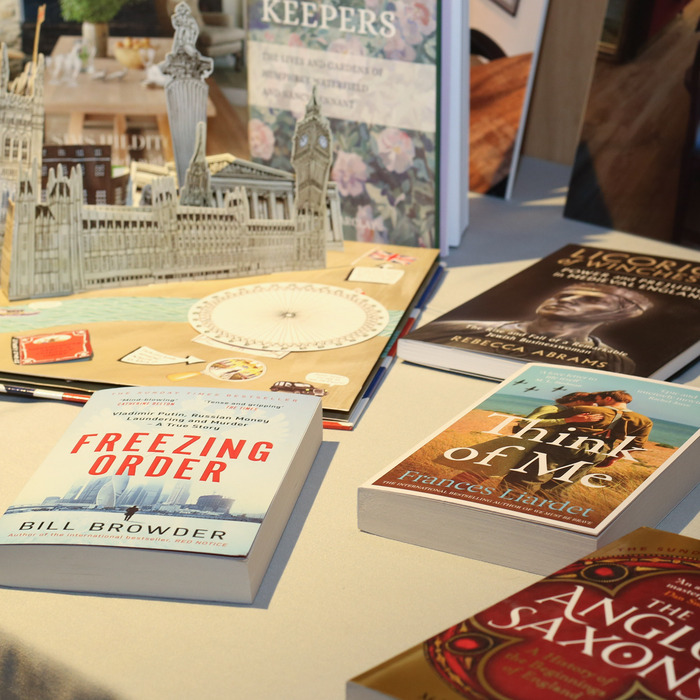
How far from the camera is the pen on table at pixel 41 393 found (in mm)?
749

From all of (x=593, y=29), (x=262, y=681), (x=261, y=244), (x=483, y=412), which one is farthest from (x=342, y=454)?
(x=593, y=29)

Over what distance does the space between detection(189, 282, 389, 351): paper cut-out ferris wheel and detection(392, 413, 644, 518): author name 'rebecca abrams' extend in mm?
255

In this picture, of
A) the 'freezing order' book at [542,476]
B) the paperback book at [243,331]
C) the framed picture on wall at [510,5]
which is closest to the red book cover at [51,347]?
the paperback book at [243,331]

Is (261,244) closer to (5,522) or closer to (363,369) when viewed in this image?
(363,369)

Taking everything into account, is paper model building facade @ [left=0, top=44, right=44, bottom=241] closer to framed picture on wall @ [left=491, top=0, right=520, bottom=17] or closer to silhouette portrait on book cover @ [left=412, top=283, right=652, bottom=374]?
silhouette portrait on book cover @ [left=412, top=283, right=652, bottom=374]

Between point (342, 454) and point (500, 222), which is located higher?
point (500, 222)

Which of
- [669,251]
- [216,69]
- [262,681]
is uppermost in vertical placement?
[216,69]

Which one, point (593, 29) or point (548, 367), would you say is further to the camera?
point (593, 29)

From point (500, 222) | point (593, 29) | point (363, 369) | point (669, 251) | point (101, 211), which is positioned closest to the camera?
point (363, 369)

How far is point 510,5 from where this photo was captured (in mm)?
1311

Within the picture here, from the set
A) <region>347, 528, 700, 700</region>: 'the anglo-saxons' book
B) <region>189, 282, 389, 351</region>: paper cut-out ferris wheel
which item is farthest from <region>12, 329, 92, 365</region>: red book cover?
<region>347, 528, 700, 700</region>: 'the anglo-saxons' book

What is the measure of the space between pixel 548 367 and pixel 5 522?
45 cm

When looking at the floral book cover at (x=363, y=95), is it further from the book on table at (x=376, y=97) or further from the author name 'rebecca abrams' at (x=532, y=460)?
the author name 'rebecca abrams' at (x=532, y=460)

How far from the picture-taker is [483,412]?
2.21ft
